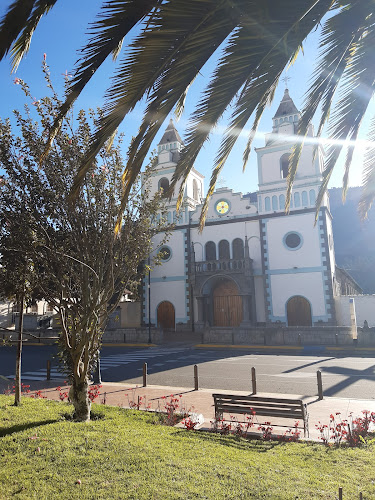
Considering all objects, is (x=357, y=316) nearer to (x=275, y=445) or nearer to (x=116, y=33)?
(x=275, y=445)

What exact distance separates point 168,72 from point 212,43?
0.51m

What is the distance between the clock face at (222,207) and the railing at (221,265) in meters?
4.62

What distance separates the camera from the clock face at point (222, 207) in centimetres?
3162

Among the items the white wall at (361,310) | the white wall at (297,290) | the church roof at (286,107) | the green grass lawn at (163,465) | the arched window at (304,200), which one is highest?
the church roof at (286,107)

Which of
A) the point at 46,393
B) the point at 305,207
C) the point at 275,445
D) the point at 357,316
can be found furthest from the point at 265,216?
the point at 275,445

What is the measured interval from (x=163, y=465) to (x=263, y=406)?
2.42 m

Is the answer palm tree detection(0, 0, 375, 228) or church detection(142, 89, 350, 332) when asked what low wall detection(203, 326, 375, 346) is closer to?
church detection(142, 89, 350, 332)

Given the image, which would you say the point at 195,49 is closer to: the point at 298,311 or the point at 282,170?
the point at 298,311

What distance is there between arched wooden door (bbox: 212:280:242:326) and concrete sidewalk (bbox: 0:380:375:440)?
18.8 metres

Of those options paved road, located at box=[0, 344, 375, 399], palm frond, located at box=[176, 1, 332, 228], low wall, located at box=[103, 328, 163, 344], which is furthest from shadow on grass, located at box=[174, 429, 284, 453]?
low wall, located at box=[103, 328, 163, 344]

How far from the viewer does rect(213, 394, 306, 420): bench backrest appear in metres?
6.38

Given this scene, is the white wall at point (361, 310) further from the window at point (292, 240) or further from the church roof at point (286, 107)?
the church roof at point (286, 107)

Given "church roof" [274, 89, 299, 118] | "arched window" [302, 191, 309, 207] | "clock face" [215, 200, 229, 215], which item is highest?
"church roof" [274, 89, 299, 118]

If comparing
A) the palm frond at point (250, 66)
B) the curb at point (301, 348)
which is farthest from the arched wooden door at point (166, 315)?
the palm frond at point (250, 66)
